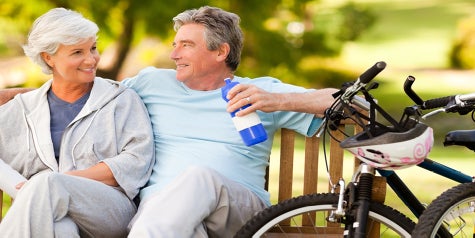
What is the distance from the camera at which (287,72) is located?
671 inches

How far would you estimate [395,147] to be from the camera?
3570mm

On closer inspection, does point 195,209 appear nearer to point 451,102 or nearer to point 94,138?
point 94,138

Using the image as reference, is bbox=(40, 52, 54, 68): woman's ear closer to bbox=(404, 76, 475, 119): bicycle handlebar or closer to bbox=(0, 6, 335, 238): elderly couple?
bbox=(0, 6, 335, 238): elderly couple

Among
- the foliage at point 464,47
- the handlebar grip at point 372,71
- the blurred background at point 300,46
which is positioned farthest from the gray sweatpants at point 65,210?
the foliage at point 464,47

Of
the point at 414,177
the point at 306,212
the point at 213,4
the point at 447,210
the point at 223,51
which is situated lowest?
the point at 414,177

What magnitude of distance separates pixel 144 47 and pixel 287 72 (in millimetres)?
2418

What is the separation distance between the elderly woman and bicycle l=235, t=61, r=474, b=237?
0.55 metres

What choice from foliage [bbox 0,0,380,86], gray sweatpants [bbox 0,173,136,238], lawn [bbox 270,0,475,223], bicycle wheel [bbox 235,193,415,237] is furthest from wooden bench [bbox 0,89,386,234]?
foliage [bbox 0,0,380,86]

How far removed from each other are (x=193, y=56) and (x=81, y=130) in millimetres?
527

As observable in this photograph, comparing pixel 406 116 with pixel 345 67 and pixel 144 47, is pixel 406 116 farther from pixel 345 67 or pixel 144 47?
pixel 345 67

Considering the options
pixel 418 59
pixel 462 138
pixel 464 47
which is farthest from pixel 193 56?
pixel 418 59

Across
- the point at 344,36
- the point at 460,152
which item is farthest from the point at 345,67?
the point at 460,152

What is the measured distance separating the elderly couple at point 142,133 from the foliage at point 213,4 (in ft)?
29.9

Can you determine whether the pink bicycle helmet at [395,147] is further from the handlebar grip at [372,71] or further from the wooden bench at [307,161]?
the wooden bench at [307,161]
